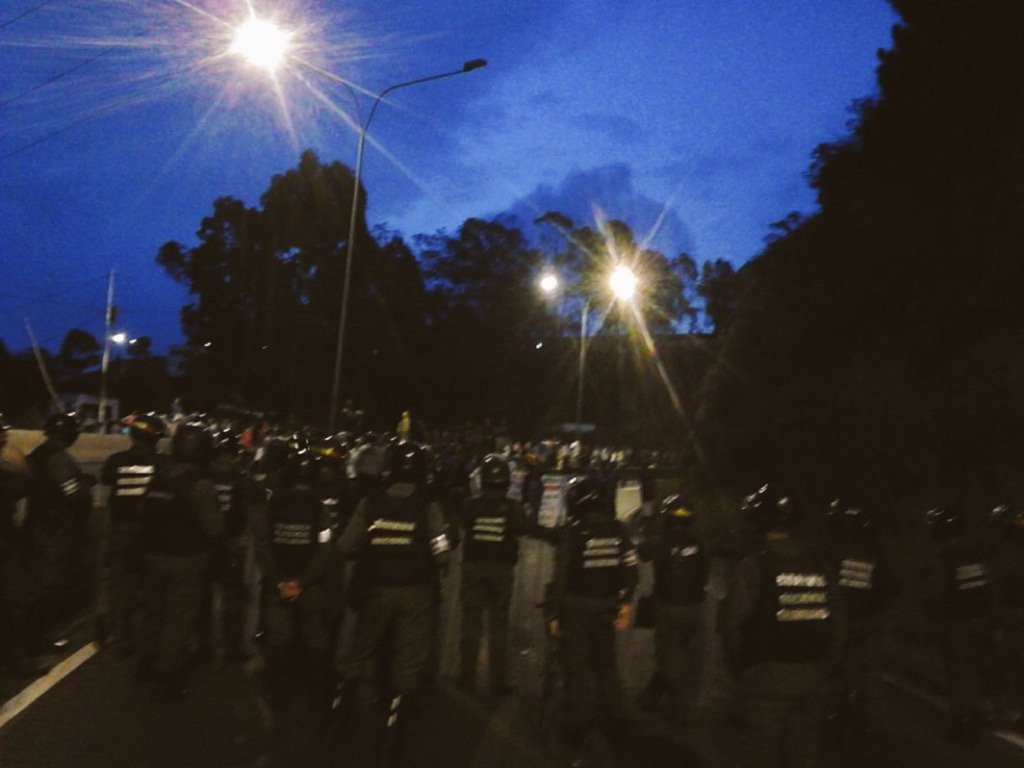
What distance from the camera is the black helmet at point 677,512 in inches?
321

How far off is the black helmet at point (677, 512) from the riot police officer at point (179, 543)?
3.23 m

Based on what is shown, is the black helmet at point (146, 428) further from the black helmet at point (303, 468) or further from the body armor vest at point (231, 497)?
the black helmet at point (303, 468)

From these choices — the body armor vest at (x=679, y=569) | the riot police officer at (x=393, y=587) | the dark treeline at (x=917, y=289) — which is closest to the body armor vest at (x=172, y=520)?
the riot police officer at (x=393, y=587)

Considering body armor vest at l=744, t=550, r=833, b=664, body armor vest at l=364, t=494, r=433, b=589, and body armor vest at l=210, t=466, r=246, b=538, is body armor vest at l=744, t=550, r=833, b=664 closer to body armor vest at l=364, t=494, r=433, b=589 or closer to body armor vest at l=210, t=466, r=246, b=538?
body armor vest at l=364, t=494, r=433, b=589

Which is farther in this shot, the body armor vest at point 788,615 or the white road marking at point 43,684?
the white road marking at point 43,684

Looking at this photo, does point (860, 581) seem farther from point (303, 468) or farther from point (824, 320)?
point (824, 320)

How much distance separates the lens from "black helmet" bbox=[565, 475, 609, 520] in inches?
287

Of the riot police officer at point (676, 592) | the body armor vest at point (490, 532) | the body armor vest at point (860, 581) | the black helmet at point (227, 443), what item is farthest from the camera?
the black helmet at point (227, 443)

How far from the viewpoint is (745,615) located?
5461mm

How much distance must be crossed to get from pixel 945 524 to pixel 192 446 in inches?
212

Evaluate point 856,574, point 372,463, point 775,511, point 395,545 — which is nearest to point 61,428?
point 372,463

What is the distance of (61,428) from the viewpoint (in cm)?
916

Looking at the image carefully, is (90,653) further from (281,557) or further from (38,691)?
(281,557)

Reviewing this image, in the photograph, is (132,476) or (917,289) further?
(917,289)
